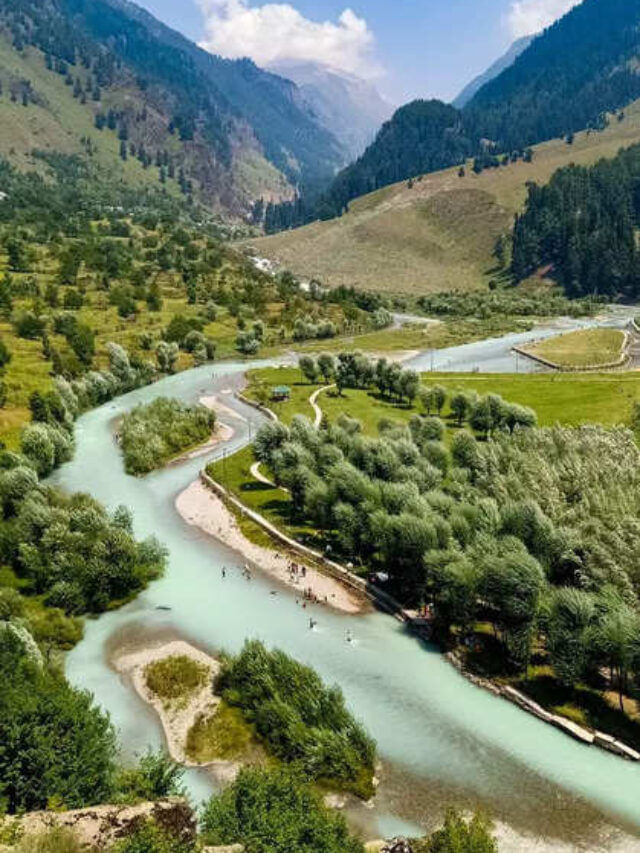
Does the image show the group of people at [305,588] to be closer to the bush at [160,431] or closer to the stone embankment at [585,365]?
the bush at [160,431]

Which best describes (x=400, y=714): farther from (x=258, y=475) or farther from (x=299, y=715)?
(x=258, y=475)

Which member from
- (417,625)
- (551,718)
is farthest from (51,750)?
(417,625)

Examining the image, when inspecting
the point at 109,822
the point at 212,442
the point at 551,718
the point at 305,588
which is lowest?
the point at 551,718

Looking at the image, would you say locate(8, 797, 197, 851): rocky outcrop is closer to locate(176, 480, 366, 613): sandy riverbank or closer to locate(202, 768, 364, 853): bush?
locate(202, 768, 364, 853): bush

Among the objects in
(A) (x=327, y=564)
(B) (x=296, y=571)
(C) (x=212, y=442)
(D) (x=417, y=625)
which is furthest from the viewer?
(C) (x=212, y=442)

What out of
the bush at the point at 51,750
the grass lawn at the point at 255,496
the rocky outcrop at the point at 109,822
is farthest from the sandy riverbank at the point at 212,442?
the rocky outcrop at the point at 109,822
